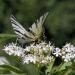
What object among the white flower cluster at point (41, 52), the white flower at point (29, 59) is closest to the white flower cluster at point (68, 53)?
the white flower cluster at point (41, 52)

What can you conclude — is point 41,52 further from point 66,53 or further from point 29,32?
point 29,32

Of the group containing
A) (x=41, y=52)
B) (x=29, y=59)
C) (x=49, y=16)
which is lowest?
(x=29, y=59)

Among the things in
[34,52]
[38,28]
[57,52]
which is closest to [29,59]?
[34,52]

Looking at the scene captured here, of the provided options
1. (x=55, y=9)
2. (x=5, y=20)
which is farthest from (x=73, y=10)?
(x=5, y=20)

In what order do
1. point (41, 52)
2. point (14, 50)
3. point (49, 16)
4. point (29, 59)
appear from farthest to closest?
point (49, 16) → point (14, 50) → point (41, 52) → point (29, 59)

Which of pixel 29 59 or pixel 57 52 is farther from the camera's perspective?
pixel 57 52

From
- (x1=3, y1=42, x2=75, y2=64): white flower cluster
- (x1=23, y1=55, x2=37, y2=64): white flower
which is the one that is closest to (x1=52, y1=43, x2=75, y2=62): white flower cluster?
(x1=3, y1=42, x2=75, y2=64): white flower cluster

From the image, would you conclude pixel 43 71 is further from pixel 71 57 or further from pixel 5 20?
pixel 5 20
